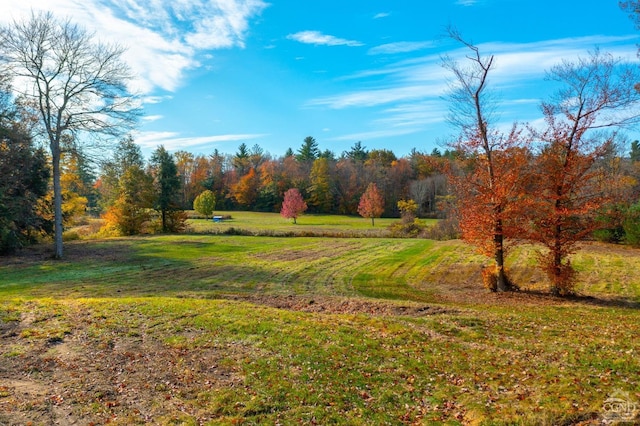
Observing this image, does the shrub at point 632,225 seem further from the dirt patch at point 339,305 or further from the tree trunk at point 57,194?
the tree trunk at point 57,194

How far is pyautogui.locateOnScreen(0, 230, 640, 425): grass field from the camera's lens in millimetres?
5895

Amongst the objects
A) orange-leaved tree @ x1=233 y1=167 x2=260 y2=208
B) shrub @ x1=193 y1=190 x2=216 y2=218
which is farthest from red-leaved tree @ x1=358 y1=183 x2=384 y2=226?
orange-leaved tree @ x1=233 y1=167 x2=260 y2=208

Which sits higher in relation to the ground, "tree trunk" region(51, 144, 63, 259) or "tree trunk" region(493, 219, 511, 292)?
"tree trunk" region(51, 144, 63, 259)

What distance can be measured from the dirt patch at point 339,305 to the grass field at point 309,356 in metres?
0.07

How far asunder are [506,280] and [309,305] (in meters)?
8.72

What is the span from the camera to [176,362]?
25.4 feet

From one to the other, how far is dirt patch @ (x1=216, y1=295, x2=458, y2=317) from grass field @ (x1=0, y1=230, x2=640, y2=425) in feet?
0.22

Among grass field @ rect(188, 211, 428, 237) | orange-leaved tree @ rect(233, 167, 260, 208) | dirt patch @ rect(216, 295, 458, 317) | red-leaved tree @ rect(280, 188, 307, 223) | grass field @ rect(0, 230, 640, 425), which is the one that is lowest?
dirt patch @ rect(216, 295, 458, 317)

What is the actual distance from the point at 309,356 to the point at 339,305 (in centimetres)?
545

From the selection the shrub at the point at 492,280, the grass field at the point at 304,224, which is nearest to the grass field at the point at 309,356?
the shrub at the point at 492,280

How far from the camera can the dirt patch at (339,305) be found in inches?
476

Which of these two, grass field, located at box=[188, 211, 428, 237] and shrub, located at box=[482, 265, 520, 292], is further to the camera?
grass field, located at box=[188, 211, 428, 237]

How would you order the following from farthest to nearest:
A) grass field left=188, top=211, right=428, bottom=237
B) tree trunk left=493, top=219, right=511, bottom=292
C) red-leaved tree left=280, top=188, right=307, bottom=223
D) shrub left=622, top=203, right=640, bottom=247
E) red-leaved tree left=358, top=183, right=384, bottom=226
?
red-leaved tree left=280, top=188, right=307, bottom=223, red-leaved tree left=358, top=183, right=384, bottom=226, grass field left=188, top=211, right=428, bottom=237, shrub left=622, top=203, right=640, bottom=247, tree trunk left=493, top=219, right=511, bottom=292

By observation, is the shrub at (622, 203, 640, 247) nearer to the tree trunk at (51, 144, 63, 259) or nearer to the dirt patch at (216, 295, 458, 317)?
the dirt patch at (216, 295, 458, 317)
